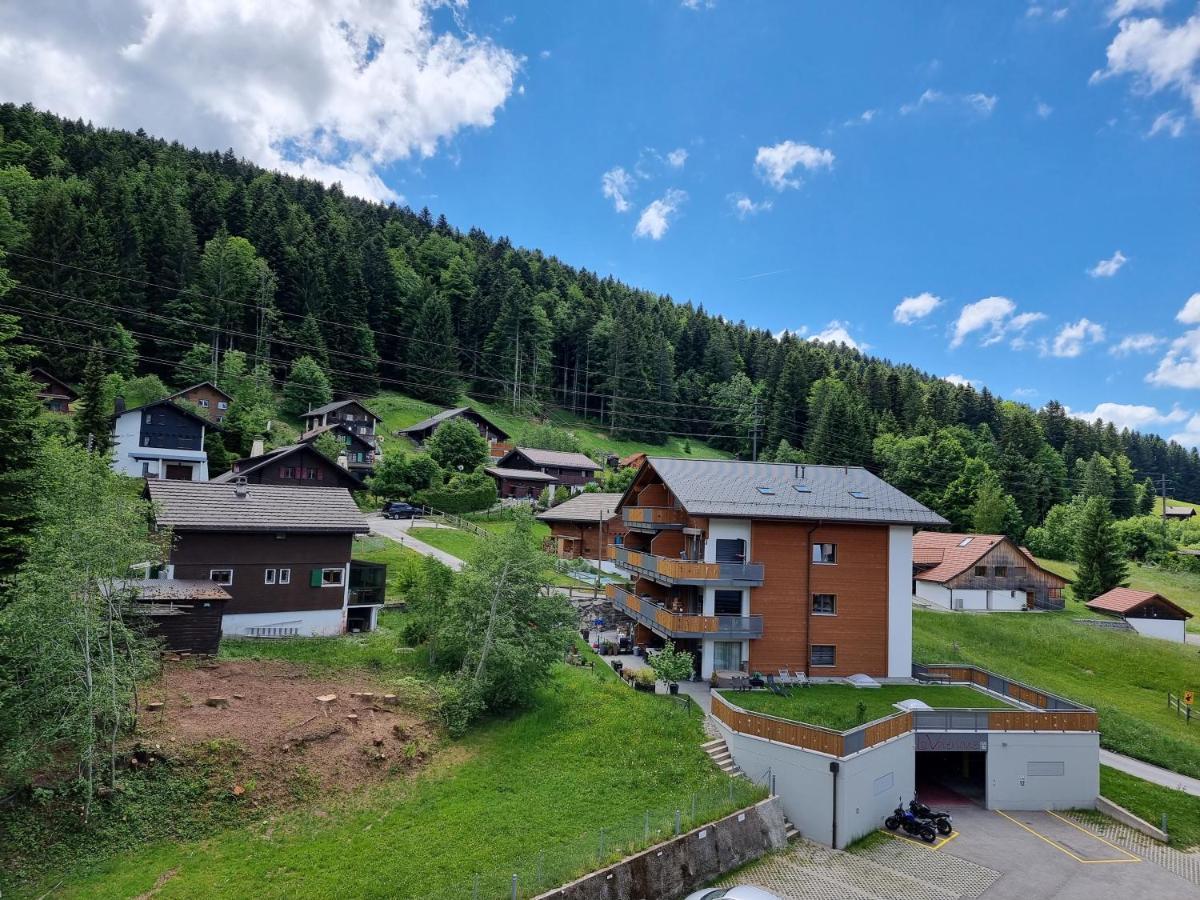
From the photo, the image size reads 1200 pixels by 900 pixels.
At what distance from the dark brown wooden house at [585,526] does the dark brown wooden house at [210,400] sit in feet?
126

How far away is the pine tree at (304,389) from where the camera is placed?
258 feet

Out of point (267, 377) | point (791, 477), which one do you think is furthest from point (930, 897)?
point (267, 377)

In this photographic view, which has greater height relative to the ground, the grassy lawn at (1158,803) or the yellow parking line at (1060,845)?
the grassy lawn at (1158,803)

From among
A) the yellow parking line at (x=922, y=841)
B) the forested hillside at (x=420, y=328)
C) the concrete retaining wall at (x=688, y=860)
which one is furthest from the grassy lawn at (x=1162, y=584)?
the concrete retaining wall at (x=688, y=860)

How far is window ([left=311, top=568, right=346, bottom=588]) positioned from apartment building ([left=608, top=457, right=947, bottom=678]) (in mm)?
14543

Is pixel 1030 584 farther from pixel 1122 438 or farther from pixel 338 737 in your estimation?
pixel 1122 438

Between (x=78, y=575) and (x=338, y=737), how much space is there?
8.28m

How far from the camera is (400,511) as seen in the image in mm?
56656

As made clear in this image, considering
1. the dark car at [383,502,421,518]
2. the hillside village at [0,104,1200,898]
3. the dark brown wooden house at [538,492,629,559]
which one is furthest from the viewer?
the dark car at [383,502,421,518]

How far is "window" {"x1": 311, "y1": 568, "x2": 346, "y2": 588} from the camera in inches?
1190

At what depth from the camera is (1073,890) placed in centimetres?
1736

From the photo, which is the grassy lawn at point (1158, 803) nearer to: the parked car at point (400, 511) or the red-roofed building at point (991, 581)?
the red-roofed building at point (991, 581)

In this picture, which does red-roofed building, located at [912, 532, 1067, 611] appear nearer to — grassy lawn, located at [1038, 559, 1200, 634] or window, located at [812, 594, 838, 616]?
grassy lawn, located at [1038, 559, 1200, 634]

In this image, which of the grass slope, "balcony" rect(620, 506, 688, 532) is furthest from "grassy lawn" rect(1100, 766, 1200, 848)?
the grass slope
